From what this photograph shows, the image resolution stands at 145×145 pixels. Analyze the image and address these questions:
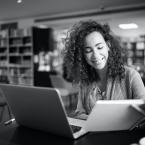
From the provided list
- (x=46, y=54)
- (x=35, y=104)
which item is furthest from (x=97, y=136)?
(x=46, y=54)

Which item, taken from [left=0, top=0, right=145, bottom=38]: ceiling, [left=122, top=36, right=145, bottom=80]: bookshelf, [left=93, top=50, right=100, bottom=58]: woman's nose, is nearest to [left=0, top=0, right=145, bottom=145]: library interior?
[left=0, top=0, right=145, bottom=38]: ceiling

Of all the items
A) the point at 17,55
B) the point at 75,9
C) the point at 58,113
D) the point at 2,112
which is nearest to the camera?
the point at 58,113

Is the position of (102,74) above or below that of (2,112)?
above

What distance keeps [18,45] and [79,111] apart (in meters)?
6.68

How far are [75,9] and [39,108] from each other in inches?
263

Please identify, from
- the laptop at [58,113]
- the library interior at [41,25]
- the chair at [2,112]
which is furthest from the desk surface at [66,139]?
the library interior at [41,25]

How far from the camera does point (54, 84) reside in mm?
5234

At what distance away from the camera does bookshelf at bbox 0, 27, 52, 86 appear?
25.2 ft

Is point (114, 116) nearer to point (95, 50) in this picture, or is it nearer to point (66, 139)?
point (66, 139)

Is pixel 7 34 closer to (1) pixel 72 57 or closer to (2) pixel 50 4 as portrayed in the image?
(2) pixel 50 4

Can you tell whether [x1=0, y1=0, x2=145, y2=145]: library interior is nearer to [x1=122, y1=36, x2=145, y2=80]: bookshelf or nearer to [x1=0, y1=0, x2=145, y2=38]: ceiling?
[x1=0, y1=0, x2=145, y2=38]: ceiling

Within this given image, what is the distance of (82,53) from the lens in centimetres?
159

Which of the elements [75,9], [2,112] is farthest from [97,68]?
[75,9]

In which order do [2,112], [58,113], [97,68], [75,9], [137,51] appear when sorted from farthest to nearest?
1. [137,51]
2. [75,9]
3. [2,112]
4. [97,68]
5. [58,113]
